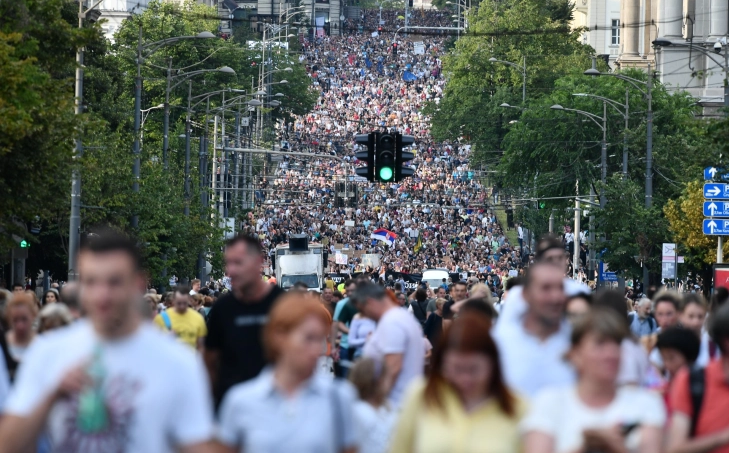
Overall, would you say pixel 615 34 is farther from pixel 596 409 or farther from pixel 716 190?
pixel 596 409

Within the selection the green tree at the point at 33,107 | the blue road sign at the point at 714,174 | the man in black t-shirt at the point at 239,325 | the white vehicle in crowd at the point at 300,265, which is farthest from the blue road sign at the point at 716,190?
the man in black t-shirt at the point at 239,325

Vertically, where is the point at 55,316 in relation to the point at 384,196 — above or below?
below

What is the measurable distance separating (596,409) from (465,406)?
50cm

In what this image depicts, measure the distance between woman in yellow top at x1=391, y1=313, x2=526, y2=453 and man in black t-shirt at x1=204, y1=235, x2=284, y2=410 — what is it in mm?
2957

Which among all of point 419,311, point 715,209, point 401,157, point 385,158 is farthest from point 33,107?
point 715,209

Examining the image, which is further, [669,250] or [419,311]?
[669,250]

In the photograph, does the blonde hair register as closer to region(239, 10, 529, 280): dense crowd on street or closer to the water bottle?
the water bottle

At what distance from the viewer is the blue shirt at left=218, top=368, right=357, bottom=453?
253 inches

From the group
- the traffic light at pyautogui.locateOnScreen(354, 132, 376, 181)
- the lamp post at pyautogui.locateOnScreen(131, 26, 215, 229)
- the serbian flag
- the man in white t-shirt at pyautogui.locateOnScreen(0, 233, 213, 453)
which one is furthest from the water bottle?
the serbian flag

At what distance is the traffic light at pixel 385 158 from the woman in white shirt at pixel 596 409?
2289 cm

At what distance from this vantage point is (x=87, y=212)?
40562 mm

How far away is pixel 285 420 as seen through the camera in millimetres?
6426

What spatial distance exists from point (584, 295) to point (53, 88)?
20.4 m

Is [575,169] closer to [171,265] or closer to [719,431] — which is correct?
[171,265]
